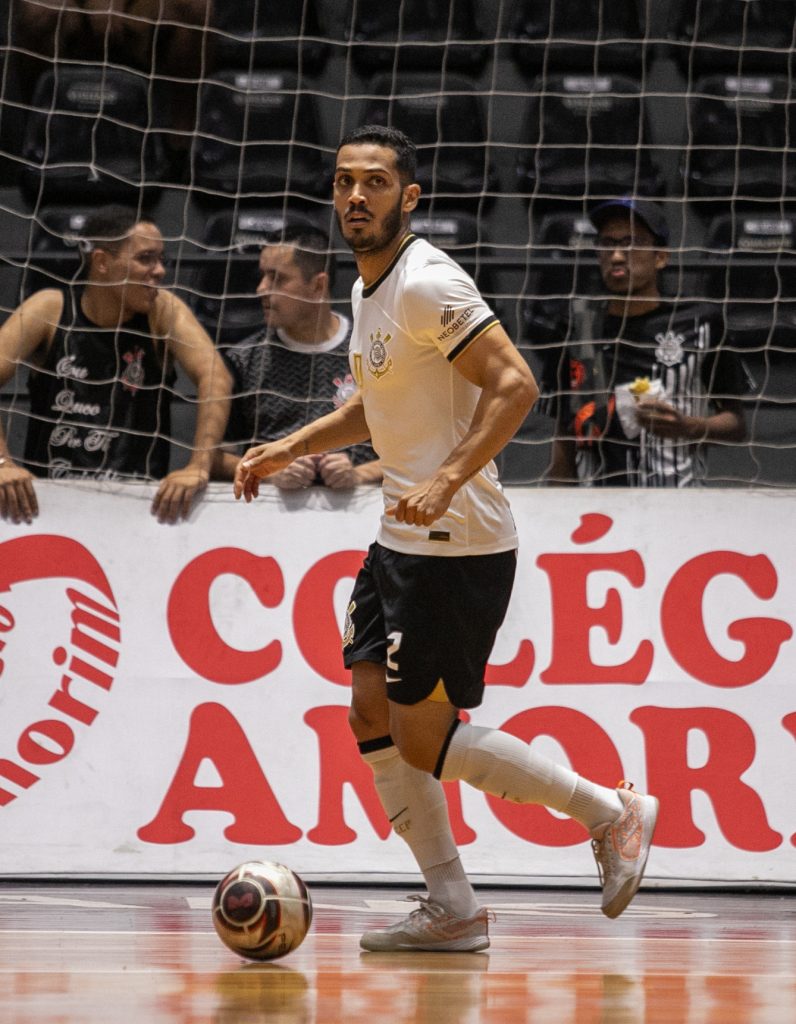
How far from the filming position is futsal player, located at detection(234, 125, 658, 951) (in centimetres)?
394

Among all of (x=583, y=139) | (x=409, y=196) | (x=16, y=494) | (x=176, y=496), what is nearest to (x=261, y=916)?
(x=409, y=196)

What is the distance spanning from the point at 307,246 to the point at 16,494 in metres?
1.67

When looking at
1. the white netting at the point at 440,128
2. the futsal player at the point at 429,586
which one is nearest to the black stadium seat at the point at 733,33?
the white netting at the point at 440,128

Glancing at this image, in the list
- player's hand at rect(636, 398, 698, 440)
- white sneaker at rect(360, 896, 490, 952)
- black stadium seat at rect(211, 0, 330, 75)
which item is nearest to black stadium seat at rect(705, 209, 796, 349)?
player's hand at rect(636, 398, 698, 440)

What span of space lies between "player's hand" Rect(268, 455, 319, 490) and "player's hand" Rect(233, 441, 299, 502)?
54.9 inches

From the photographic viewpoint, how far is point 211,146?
29.1 ft

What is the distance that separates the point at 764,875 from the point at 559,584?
48.3 inches

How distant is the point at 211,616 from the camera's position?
18.5 ft

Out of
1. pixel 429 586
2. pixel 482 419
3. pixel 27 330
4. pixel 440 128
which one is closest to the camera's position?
pixel 482 419

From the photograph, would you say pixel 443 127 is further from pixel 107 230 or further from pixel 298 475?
pixel 298 475

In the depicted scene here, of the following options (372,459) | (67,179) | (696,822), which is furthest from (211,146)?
(696,822)

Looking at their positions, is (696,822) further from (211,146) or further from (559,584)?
(211,146)

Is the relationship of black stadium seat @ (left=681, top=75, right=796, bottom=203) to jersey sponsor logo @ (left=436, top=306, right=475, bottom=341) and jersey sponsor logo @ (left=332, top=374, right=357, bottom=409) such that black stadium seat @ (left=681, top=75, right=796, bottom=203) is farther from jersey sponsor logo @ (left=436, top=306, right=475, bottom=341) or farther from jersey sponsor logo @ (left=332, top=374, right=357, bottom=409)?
jersey sponsor logo @ (left=436, top=306, right=475, bottom=341)

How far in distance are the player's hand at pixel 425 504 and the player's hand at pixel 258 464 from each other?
739 millimetres
